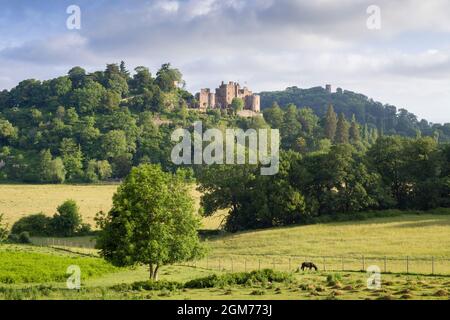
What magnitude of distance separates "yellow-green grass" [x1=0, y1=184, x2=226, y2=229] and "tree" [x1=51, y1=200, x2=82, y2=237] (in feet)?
15.9

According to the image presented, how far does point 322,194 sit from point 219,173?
48.7 ft

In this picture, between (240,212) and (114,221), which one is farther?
(240,212)

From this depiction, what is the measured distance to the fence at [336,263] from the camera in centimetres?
4562

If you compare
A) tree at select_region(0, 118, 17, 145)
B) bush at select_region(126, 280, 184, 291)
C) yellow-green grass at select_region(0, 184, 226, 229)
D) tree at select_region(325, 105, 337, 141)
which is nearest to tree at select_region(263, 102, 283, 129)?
Result: tree at select_region(325, 105, 337, 141)

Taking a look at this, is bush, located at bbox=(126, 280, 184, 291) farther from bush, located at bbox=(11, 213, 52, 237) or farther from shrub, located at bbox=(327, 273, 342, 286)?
bush, located at bbox=(11, 213, 52, 237)

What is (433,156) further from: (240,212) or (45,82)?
(45,82)

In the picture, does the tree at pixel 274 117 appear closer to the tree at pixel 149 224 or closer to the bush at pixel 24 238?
the bush at pixel 24 238

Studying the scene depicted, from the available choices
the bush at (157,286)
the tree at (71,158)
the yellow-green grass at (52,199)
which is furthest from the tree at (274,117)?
the bush at (157,286)

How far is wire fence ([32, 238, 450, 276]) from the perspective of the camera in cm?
4578

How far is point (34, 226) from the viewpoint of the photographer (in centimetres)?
7850

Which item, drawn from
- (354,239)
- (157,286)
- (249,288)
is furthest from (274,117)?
(157,286)

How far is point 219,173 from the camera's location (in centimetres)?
8388
